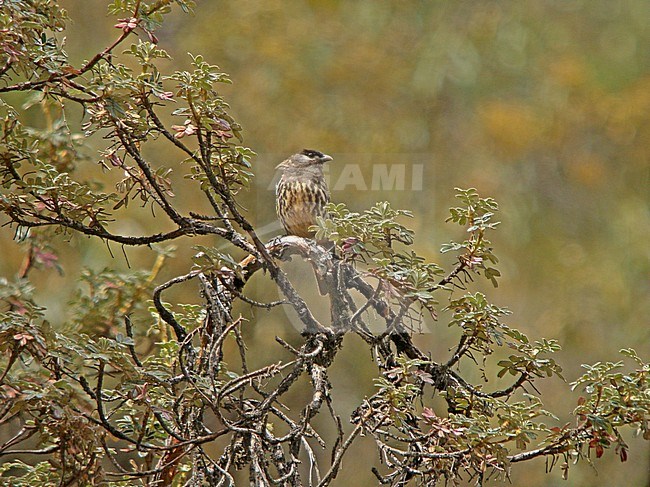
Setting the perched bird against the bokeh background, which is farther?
the bokeh background

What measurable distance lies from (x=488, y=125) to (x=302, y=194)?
2.04 m

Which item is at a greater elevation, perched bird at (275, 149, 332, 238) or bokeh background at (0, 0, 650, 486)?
bokeh background at (0, 0, 650, 486)

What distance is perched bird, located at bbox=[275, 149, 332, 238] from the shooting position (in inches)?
87.4

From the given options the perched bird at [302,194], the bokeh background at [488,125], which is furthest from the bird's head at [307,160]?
the bokeh background at [488,125]

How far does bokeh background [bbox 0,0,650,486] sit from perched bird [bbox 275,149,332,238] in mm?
1142

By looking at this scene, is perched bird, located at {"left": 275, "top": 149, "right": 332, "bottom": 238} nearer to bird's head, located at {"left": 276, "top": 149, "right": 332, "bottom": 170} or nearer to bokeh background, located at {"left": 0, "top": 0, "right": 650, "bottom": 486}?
bird's head, located at {"left": 276, "top": 149, "right": 332, "bottom": 170}

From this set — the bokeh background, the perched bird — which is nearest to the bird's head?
the perched bird

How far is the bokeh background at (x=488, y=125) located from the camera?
12.1 ft

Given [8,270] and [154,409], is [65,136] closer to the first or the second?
[154,409]

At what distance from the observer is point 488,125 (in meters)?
4.12

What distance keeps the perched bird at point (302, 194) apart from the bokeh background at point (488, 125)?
1.14m

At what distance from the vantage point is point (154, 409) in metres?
1.21

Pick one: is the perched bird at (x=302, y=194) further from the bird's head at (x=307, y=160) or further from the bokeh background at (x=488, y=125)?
the bokeh background at (x=488, y=125)

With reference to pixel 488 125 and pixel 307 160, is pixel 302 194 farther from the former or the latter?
pixel 488 125
